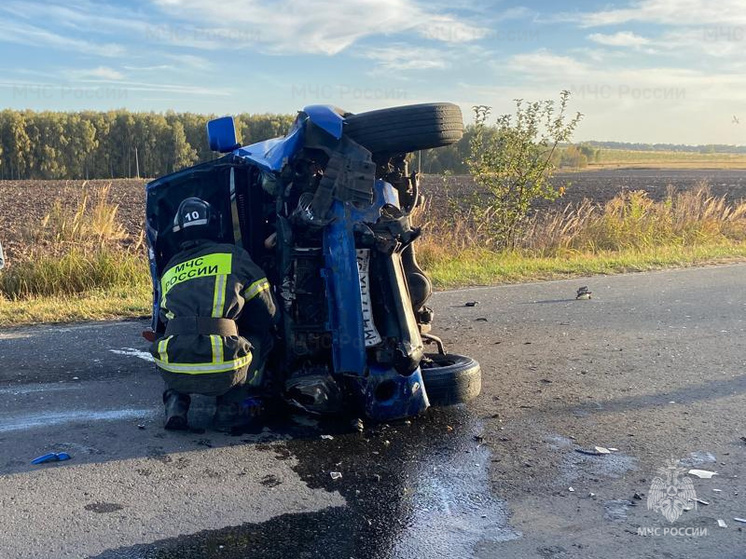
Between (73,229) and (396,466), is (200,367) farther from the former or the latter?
(73,229)

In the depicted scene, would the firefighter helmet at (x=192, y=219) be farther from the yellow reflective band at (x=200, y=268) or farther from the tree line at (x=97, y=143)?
the tree line at (x=97, y=143)

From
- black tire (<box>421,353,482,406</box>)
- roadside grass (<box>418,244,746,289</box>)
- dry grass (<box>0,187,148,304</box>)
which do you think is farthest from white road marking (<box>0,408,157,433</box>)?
roadside grass (<box>418,244,746,289</box>)

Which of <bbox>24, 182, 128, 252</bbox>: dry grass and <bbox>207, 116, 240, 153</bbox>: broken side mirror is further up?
<bbox>207, 116, 240, 153</bbox>: broken side mirror

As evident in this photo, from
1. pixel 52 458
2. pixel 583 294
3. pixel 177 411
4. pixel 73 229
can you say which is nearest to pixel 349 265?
pixel 177 411

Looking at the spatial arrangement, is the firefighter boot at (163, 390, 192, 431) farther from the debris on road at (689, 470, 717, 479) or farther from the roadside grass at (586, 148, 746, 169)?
the roadside grass at (586, 148, 746, 169)

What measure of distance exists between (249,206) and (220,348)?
1251mm

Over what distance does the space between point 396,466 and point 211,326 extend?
1.15 m

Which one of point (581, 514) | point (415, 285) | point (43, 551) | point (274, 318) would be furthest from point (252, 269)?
point (581, 514)

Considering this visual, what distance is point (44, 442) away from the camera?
3592 millimetres

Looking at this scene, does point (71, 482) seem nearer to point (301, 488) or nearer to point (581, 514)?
point (301, 488)

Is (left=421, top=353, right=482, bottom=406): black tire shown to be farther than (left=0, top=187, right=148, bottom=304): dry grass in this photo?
No

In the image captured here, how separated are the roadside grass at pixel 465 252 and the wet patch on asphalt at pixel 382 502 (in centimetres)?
366

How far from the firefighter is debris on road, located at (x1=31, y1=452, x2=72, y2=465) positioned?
54cm

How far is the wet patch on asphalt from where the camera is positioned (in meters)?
2.68
